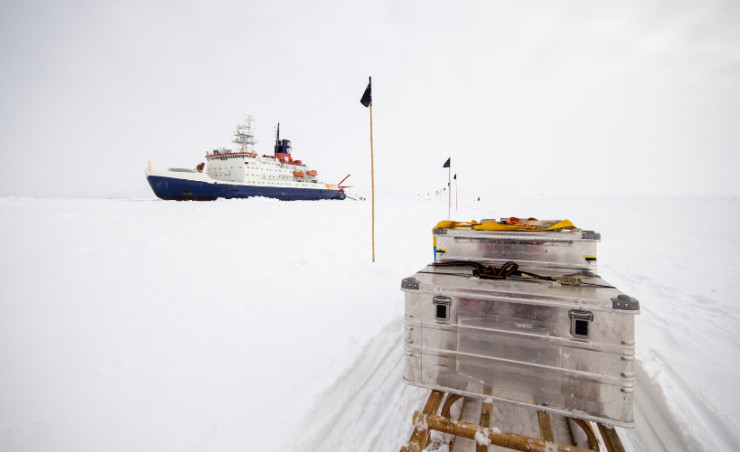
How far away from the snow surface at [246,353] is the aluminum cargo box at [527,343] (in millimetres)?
635

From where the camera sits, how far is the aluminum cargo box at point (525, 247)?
8.15ft

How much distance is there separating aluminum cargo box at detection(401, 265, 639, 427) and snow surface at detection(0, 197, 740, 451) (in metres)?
0.63

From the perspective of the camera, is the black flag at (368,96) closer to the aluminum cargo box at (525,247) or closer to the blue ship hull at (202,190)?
the aluminum cargo box at (525,247)

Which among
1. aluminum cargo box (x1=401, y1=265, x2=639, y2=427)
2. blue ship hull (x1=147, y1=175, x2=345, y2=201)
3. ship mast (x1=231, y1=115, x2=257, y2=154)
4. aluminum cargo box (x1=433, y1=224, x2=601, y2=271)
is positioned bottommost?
aluminum cargo box (x1=401, y1=265, x2=639, y2=427)

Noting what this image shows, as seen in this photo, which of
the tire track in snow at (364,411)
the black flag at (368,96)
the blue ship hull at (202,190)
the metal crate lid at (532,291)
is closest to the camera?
the metal crate lid at (532,291)

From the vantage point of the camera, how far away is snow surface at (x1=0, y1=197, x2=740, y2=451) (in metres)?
2.04

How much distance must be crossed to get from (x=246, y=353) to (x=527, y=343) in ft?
9.07

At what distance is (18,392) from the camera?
233 cm

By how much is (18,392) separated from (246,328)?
185cm

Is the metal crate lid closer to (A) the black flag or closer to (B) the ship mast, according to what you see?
(A) the black flag

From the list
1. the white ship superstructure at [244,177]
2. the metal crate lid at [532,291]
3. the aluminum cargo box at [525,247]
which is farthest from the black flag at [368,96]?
the white ship superstructure at [244,177]

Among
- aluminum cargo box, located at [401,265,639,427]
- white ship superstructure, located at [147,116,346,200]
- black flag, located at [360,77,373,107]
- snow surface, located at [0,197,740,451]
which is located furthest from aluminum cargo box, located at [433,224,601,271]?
white ship superstructure, located at [147,116,346,200]

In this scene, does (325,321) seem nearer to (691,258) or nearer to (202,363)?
(202,363)

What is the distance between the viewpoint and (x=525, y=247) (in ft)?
8.54
